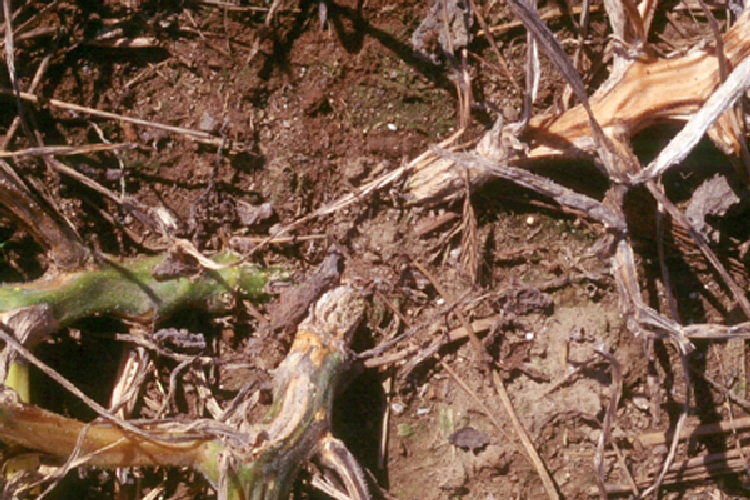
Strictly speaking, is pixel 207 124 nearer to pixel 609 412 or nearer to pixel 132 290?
pixel 132 290

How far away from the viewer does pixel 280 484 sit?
4.26 ft

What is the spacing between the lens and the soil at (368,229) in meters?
1.50

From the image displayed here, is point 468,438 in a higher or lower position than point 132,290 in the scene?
lower

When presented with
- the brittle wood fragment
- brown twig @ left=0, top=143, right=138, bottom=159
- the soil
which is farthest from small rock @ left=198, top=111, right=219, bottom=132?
the brittle wood fragment

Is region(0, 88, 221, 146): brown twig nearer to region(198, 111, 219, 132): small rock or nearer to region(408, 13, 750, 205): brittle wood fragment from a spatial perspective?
region(198, 111, 219, 132): small rock

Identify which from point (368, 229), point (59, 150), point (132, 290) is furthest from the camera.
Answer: point (368, 229)

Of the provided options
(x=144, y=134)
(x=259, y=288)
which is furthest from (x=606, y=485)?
(x=144, y=134)

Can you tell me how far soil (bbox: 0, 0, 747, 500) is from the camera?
1.50 meters

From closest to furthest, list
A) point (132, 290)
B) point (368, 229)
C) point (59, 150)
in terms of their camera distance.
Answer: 1. point (59, 150)
2. point (132, 290)
3. point (368, 229)

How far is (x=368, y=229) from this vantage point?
1.52 metres

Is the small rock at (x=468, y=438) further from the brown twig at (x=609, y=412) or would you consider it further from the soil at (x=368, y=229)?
the brown twig at (x=609, y=412)

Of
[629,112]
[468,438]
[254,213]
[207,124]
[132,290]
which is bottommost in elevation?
[468,438]

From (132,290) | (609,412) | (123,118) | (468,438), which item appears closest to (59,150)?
(123,118)

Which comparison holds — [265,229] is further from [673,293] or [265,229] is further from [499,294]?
[673,293]
